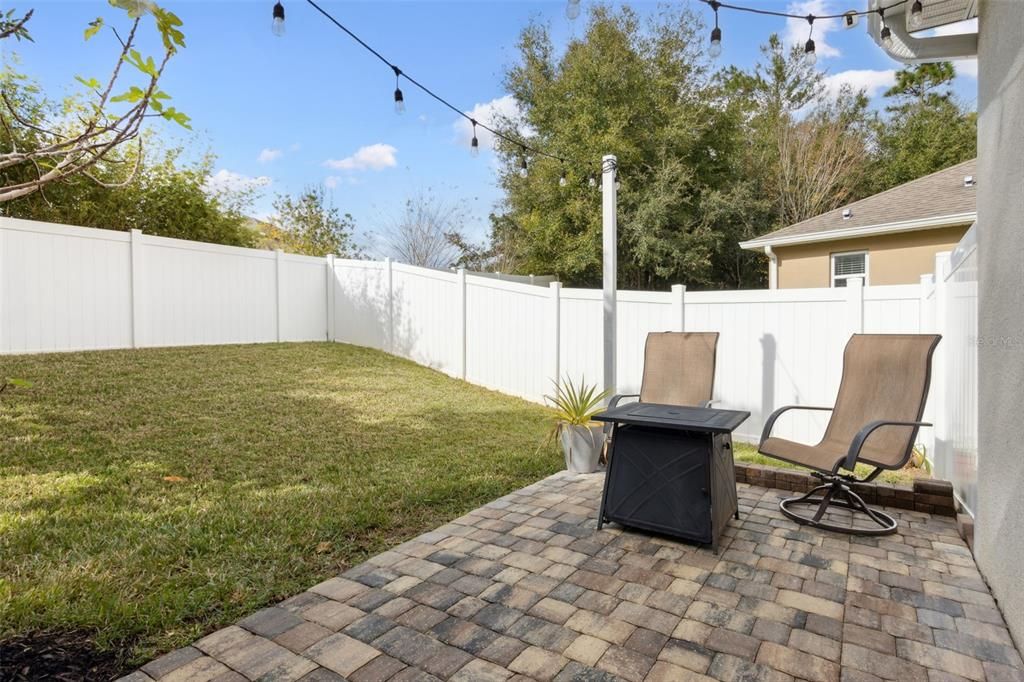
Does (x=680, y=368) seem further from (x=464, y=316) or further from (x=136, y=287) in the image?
(x=136, y=287)

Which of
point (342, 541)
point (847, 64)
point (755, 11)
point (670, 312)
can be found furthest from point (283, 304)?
point (847, 64)

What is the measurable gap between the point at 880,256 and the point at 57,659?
39.8 ft

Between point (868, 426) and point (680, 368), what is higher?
point (680, 368)

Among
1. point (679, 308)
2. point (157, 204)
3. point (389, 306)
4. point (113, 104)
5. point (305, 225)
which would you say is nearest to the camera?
point (113, 104)

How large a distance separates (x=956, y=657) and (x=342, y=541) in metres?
2.72

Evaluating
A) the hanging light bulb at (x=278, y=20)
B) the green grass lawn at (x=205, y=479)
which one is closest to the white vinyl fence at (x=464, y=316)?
the green grass lawn at (x=205, y=479)

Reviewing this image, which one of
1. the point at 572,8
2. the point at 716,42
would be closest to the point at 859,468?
the point at 716,42

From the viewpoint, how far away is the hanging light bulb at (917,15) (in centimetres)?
289

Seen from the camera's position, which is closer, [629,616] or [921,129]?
[629,616]

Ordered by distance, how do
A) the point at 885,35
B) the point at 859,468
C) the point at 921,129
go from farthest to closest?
the point at 921,129, the point at 859,468, the point at 885,35

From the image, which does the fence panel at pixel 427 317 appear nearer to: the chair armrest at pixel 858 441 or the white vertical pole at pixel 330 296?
the white vertical pole at pixel 330 296

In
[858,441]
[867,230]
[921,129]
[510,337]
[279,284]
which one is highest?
[921,129]

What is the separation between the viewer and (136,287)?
24.9 ft

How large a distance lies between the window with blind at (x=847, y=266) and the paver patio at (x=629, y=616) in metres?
8.81
